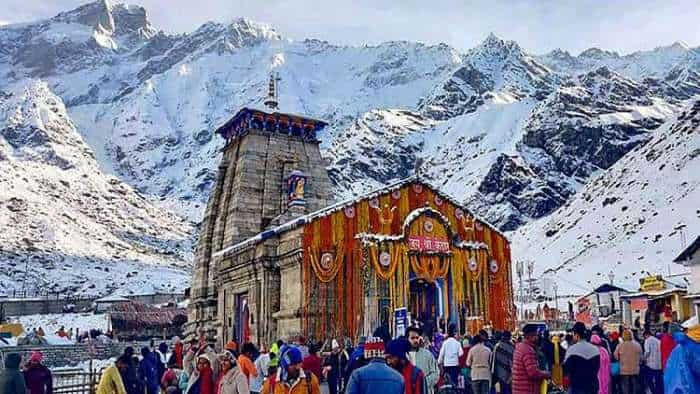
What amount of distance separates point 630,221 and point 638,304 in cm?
4223

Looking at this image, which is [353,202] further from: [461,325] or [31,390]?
[31,390]

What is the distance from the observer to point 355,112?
177750 millimetres

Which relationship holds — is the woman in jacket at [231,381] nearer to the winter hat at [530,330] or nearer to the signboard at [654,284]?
the winter hat at [530,330]

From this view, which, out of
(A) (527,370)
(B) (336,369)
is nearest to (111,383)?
(A) (527,370)

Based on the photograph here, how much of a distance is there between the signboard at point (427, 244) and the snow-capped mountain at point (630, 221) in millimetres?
34151

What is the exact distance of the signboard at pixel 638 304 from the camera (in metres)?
32.3

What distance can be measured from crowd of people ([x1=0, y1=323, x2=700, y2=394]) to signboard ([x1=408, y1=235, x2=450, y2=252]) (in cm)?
525

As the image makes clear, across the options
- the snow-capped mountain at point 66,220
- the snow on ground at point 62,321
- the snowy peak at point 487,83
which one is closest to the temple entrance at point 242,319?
the snow on ground at point 62,321

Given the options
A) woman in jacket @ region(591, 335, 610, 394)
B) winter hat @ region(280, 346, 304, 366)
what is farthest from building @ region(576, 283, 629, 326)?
winter hat @ region(280, 346, 304, 366)

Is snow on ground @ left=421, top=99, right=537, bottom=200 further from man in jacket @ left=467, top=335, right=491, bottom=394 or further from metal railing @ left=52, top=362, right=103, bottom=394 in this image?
man in jacket @ left=467, top=335, right=491, bottom=394

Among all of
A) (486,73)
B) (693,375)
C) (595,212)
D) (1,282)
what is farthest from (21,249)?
(486,73)

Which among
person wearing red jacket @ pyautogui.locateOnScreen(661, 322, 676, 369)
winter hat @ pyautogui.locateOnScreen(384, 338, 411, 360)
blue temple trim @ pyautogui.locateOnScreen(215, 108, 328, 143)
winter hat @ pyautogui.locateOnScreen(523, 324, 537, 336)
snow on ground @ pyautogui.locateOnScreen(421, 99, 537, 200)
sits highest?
snow on ground @ pyautogui.locateOnScreen(421, 99, 537, 200)

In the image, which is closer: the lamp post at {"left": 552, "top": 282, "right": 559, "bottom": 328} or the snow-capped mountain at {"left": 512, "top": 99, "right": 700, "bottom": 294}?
the lamp post at {"left": 552, "top": 282, "right": 559, "bottom": 328}

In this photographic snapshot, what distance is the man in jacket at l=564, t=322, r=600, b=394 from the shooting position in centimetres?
771
